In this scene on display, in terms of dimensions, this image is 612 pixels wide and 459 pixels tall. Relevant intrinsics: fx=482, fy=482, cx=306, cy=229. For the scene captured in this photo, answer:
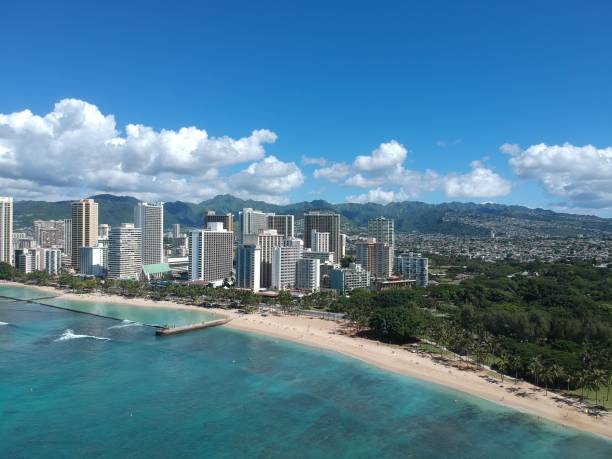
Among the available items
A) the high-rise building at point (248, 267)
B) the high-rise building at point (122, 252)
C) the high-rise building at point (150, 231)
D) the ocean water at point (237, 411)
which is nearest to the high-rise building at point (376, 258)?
the high-rise building at point (248, 267)

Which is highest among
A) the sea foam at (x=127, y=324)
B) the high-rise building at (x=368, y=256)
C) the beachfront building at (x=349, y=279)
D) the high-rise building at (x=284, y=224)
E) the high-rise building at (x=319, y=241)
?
the high-rise building at (x=284, y=224)

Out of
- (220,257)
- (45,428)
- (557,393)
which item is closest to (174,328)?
(45,428)

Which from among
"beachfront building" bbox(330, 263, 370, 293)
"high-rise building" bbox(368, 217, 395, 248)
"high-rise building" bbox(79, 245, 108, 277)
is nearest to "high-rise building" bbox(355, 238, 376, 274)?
"beachfront building" bbox(330, 263, 370, 293)

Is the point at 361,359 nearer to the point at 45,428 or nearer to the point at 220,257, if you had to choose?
the point at 45,428

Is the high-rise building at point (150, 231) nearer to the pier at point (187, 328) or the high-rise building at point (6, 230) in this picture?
the high-rise building at point (6, 230)

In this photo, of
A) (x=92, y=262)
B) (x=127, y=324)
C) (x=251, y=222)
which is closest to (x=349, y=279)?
(x=127, y=324)

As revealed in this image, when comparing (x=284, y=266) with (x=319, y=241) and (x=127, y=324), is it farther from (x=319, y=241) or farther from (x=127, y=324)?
(x=127, y=324)
